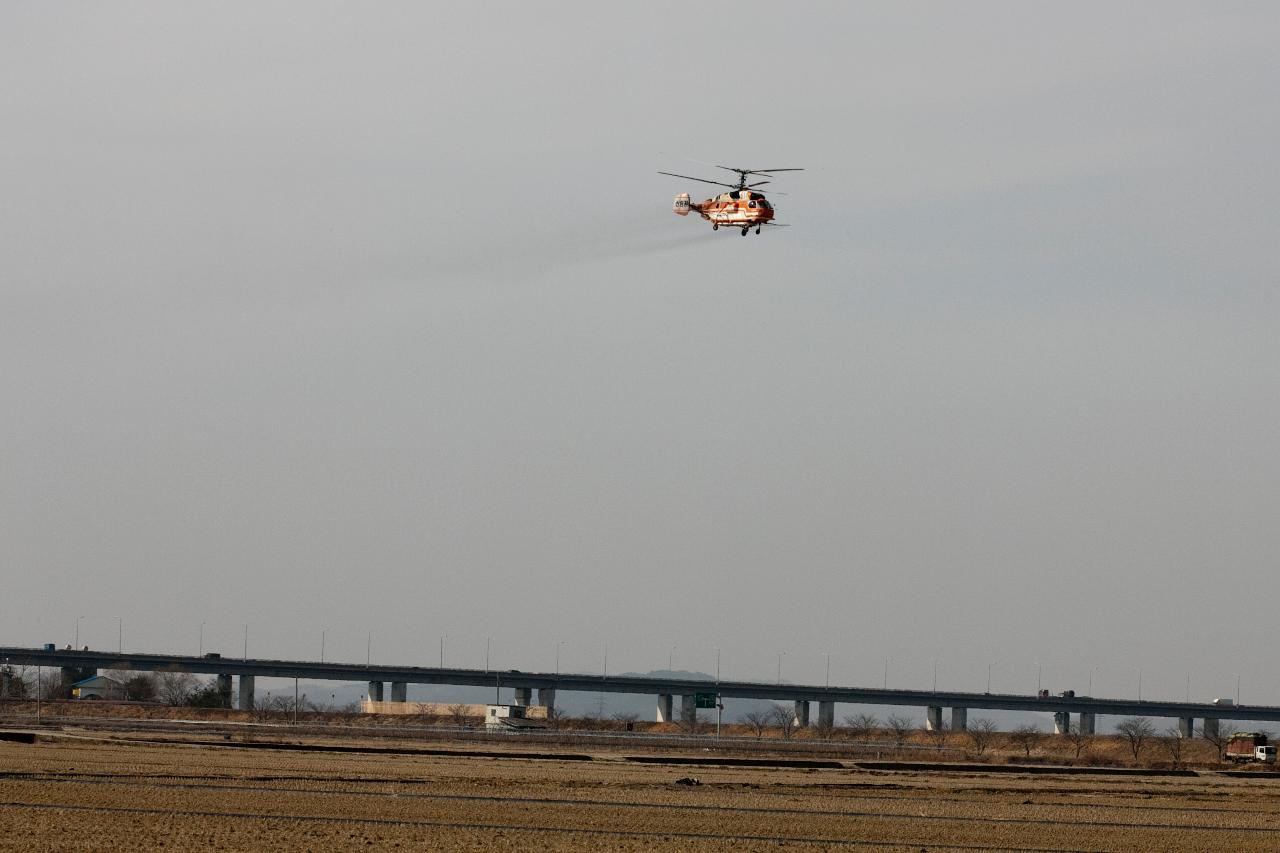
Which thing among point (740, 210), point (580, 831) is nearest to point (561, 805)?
point (580, 831)

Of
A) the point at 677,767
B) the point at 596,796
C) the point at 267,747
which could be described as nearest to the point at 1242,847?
the point at 596,796

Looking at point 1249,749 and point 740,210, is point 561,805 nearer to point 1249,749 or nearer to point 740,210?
point 740,210

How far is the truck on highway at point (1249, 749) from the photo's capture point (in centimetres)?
→ 13688

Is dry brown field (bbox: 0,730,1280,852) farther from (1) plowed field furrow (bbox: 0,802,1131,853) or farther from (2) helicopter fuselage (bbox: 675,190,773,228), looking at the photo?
(2) helicopter fuselage (bbox: 675,190,773,228)

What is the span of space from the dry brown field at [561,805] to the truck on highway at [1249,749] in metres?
38.5

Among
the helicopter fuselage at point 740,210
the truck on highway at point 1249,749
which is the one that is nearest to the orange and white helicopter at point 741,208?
the helicopter fuselage at point 740,210

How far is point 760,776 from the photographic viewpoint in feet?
297

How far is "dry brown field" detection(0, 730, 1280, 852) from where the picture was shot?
50.6 metres

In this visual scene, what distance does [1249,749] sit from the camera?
13925 centimetres

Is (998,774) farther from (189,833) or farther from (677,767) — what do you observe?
(189,833)

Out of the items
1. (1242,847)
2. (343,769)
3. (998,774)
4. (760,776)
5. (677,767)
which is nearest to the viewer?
(1242,847)

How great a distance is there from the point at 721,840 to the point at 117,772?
113 feet

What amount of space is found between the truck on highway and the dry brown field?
1516 inches

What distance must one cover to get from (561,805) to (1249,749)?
94778 mm
